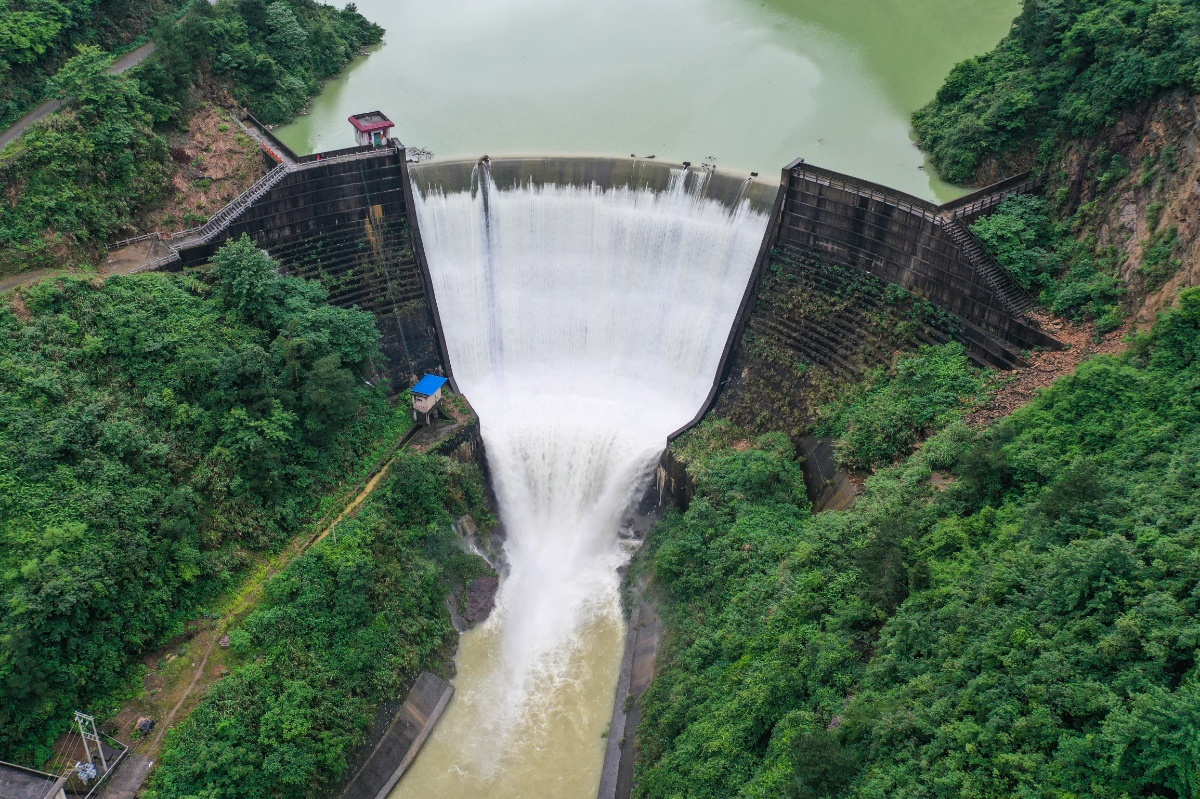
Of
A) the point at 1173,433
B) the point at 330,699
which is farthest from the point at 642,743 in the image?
the point at 1173,433

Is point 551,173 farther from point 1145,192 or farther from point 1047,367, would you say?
point 1145,192

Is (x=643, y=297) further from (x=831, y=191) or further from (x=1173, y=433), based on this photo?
(x=1173, y=433)

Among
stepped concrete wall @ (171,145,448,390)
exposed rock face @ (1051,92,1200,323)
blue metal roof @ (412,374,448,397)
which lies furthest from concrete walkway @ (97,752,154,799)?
exposed rock face @ (1051,92,1200,323)

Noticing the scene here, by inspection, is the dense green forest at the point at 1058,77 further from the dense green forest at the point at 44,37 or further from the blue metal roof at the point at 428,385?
the dense green forest at the point at 44,37

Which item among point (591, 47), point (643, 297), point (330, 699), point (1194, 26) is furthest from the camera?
point (591, 47)

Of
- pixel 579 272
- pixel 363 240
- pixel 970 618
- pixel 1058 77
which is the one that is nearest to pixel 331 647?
pixel 363 240

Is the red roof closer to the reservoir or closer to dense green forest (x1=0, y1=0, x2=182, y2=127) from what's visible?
the reservoir
